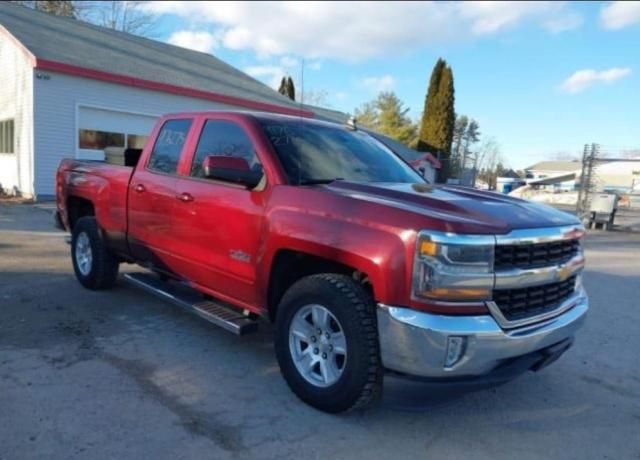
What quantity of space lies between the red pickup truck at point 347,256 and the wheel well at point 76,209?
5.33 ft

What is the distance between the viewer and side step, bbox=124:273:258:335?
3.97 metres

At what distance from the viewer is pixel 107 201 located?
5.53 m

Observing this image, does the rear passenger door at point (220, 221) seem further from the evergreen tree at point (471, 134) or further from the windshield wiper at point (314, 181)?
the evergreen tree at point (471, 134)

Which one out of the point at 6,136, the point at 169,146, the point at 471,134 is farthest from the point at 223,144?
the point at 471,134

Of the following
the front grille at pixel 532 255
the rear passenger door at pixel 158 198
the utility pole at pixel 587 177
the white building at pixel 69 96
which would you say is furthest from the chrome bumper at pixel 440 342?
the utility pole at pixel 587 177

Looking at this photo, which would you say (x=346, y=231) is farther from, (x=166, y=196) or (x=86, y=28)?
(x=86, y=28)

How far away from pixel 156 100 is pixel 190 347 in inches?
559

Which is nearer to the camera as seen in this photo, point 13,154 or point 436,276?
point 436,276

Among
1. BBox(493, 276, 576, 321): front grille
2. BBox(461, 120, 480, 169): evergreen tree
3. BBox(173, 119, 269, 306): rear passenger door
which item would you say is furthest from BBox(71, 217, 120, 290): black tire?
BBox(461, 120, 480, 169): evergreen tree

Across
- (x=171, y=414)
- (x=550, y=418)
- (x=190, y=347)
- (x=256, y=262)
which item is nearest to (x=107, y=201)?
(x=190, y=347)

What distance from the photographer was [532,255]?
317 centimetres

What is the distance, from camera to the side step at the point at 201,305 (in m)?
3.97

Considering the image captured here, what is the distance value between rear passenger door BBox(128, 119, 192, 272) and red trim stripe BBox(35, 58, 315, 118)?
7.90 metres

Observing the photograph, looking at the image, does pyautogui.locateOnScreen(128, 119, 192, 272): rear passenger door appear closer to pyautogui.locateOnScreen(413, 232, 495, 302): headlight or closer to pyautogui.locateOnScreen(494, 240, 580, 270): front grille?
pyautogui.locateOnScreen(413, 232, 495, 302): headlight
